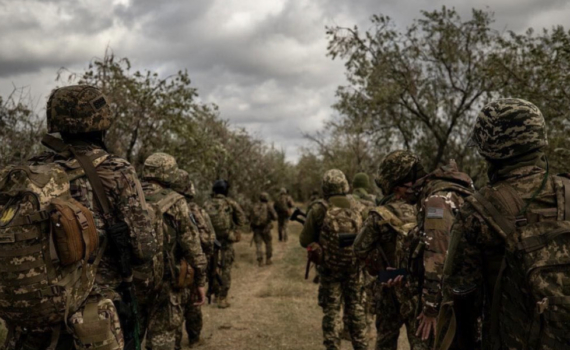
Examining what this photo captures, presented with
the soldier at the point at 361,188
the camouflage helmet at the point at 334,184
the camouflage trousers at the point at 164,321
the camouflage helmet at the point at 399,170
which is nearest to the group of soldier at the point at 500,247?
the camouflage helmet at the point at 399,170

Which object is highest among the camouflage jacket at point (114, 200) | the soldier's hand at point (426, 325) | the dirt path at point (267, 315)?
the camouflage jacket at point (114, 200)

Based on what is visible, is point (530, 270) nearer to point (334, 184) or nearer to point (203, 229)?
point (334, 184)

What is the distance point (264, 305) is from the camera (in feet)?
32.7

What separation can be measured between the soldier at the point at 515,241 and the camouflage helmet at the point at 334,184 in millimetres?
3420

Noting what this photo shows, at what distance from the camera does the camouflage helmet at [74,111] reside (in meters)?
3.06

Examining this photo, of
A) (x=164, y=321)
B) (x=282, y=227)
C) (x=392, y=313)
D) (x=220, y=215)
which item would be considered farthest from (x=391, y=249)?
(x=282, y=227)

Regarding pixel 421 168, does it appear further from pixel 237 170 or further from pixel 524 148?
pixel 237 170

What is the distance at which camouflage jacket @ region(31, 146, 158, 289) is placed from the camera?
9.73 ft

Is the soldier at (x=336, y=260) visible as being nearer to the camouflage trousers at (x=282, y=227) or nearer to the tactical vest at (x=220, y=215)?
the tactical vest at (x=220, y=215)

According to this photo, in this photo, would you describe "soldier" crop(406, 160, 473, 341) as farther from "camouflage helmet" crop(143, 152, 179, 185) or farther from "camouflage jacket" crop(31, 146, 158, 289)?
"camouflage helmet" crop(143, 152, 179, 185)

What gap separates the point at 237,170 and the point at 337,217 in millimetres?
15815

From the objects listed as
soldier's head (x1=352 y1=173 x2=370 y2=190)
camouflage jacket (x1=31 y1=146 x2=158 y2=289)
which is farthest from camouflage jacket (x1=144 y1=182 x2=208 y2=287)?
soldier's head (x1=352 y1=173 x2=370 y2=190)

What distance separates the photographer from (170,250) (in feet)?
17.0

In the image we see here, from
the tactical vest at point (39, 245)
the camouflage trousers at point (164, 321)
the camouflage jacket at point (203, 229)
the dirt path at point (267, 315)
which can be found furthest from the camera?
the dirt path at point (267, 315)
